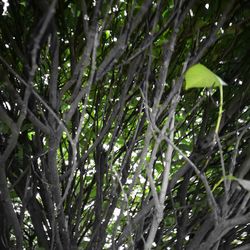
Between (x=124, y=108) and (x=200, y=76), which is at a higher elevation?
(x=124, y=108)

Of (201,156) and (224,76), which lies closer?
(201,156)

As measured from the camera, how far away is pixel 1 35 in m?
1.25

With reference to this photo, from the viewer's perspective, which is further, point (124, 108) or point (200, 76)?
point (124, 108)

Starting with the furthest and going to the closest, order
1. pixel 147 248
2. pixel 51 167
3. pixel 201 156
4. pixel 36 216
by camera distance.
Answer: pixel 36 216 < pixel 201 156 < pixel 51 167 < pixel 147 248

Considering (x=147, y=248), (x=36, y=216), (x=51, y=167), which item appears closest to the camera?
(x=147, y=248)

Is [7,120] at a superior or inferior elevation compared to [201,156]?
superior

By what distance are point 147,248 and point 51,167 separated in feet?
1.11

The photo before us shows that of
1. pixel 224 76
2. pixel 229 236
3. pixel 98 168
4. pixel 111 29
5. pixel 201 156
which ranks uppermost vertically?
pixel 111 29

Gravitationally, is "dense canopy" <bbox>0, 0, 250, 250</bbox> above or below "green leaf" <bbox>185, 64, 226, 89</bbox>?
above

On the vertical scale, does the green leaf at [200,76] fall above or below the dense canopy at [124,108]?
below

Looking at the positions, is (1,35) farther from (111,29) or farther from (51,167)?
(51,167)

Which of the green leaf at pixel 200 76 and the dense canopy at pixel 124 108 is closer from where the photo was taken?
the green leaf at pixel 200 76

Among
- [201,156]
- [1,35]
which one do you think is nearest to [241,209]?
[201,156]

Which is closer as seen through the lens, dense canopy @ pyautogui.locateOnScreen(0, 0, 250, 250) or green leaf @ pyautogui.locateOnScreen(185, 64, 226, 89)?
green leaf @ pyautogui.locateOnScreen(185, 64, 226, 89)
